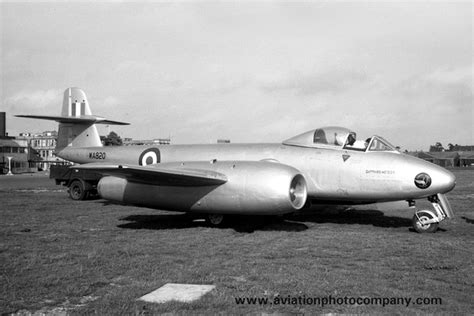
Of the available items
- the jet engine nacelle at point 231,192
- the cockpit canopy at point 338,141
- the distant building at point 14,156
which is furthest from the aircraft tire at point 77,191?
the distant building at point 14,156

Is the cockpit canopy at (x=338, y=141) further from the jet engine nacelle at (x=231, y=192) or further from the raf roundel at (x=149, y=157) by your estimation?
the raf roundel at (x=149, y=157)

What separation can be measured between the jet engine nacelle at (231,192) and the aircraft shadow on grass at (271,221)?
81 centimetres

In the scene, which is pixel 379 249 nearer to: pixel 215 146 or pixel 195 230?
pixel 195 230

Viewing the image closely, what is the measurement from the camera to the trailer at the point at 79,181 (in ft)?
58.1

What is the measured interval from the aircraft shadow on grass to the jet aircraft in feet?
2.18

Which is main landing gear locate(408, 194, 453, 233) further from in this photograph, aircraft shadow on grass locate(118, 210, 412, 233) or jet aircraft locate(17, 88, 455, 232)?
aircraft shadow on grass locate(118, 210, 412, 233)

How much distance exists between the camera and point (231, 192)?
9141mm

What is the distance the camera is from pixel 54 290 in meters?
5.13

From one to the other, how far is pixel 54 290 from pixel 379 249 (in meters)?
5.24

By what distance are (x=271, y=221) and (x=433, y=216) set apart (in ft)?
12.6

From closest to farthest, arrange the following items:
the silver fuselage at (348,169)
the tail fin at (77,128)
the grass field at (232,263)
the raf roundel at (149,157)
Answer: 1. the grass field at (232,263)
2. the silver fuselage at (348,169)
3. the raf roundel at (149,157)
4. the tail fin at (77,128)

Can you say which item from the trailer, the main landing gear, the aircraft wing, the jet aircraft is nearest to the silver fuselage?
the jet aircraft

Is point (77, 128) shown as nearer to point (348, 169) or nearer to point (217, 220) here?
point (217, 220)

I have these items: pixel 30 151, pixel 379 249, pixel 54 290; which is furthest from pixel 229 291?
pixel 30 151
